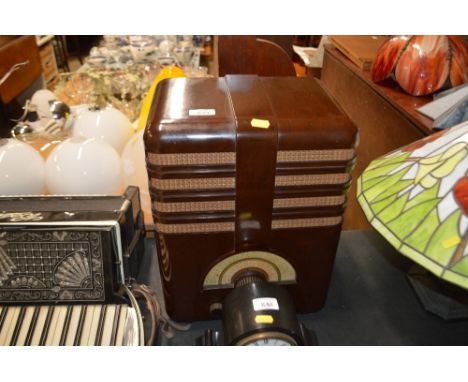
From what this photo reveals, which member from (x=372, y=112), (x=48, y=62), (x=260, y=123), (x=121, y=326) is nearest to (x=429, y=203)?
(x=260, y=123)

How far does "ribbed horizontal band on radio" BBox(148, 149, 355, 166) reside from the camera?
595 millimetres

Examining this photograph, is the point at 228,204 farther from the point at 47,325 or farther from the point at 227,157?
the point at 47,325

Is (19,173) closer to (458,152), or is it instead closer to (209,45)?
(458,152)

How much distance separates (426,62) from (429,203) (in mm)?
710

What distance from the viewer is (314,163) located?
24.4 inches

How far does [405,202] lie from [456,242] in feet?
0.26

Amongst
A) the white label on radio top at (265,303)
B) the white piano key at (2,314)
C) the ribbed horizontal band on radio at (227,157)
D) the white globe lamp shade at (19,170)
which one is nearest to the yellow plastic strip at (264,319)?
the white label on radio top at (265,303)

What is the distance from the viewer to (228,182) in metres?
0.63

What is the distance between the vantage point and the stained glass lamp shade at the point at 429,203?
400 mm

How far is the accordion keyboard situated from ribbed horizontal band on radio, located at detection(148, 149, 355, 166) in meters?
0.28

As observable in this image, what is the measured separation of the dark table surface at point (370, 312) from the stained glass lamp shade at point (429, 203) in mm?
350

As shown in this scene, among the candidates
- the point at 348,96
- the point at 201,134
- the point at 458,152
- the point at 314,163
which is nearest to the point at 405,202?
the point at 458,152

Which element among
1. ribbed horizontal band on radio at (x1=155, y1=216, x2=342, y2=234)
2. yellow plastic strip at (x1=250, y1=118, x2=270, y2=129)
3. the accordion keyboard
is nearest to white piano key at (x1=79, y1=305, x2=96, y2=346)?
the accordion keyboard

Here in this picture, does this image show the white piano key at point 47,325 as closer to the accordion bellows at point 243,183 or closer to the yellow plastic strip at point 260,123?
the accordion bellows at point 243,183
